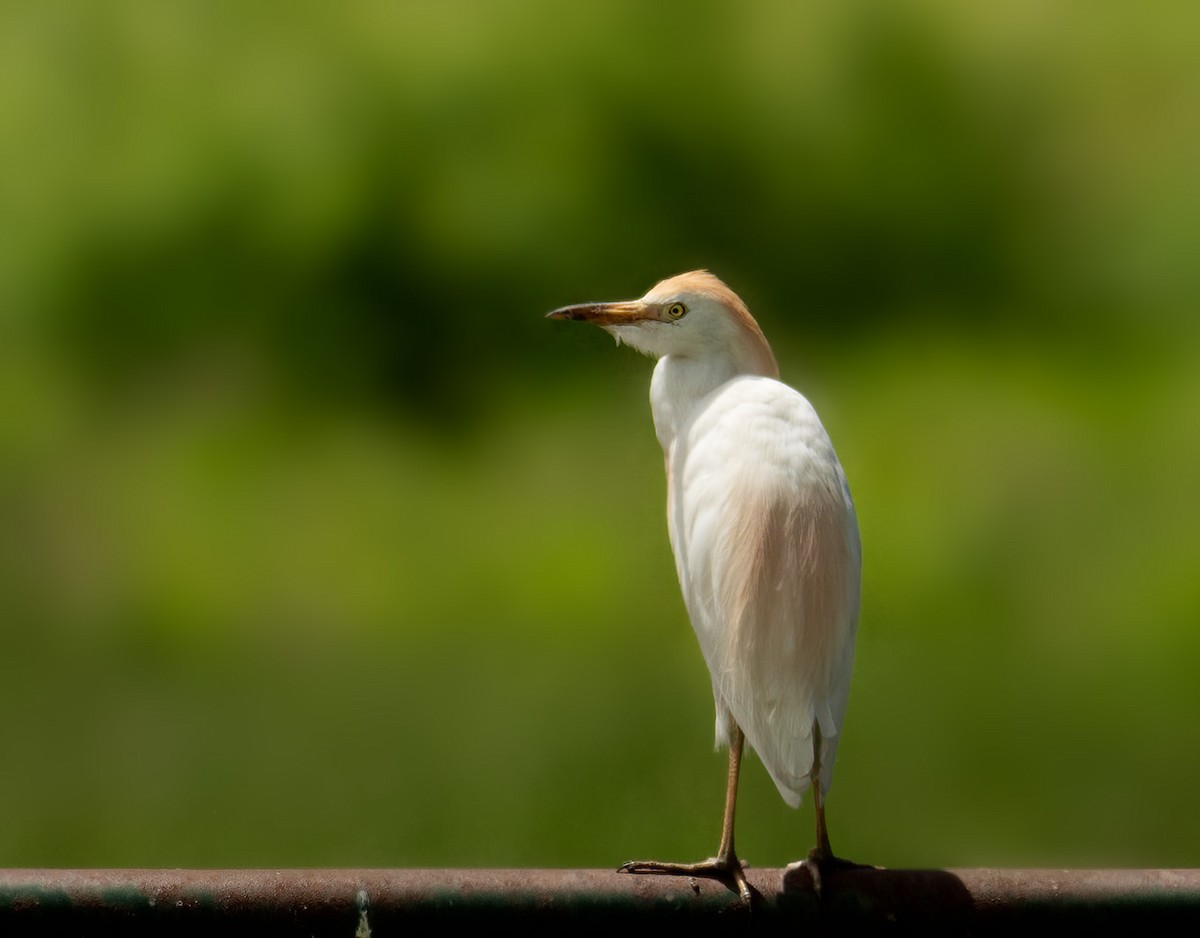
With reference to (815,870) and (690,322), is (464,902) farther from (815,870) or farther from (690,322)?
(690,322)

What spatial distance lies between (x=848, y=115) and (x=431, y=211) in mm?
937

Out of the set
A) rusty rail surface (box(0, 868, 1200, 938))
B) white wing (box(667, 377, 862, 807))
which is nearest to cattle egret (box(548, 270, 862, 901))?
white wing (box(667, 377, 862, 807))

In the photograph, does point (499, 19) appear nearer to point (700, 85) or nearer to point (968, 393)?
point (700, 85)

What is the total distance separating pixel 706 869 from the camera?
984 mm

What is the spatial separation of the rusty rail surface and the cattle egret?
0.63 feet

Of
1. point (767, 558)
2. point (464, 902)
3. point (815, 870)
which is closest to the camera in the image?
point (464, 902)

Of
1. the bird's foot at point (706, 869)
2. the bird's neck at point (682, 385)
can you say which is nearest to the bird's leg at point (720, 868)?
the bird's foot at point (706, 869)

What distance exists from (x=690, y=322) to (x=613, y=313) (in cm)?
5

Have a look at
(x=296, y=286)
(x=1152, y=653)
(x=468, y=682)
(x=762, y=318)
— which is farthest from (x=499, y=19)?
(x=1152, y=653)

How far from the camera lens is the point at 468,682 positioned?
111 inches

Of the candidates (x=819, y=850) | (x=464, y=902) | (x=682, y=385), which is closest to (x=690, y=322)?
(x=682, y=385)

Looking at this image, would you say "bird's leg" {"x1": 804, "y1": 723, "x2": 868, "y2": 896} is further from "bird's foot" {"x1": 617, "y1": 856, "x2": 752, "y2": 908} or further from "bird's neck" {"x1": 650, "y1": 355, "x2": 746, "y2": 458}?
"bird's neck" {"x1": 650, "y1": 355, "x2": 746, "y2": 458}

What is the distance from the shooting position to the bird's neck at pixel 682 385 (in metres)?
1.15

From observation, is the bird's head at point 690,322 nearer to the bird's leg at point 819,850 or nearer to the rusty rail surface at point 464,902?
the bird's leg at point 819,850
